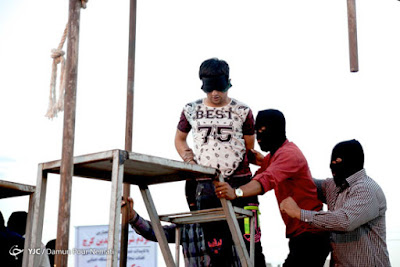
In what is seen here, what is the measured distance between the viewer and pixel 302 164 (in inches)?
133

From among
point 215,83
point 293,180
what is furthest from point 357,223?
point 215,83

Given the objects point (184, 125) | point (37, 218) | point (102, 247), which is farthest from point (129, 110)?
point (102, 247)

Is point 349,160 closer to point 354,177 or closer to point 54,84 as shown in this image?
point 354,177

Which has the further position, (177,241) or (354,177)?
(177,241)

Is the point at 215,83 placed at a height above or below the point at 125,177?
above

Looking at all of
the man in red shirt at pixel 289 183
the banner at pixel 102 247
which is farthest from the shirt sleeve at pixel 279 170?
the banner at pixel 102 247

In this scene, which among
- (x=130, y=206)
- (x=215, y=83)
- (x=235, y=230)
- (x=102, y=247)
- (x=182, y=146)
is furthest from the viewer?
(x=102, y=247)

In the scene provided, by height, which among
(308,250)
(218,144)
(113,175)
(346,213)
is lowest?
(308,250)

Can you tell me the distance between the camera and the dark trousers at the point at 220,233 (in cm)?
355

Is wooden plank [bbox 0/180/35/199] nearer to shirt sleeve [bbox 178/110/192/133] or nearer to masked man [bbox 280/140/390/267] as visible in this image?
shirt sleeve [bbox 178/110/192/133]

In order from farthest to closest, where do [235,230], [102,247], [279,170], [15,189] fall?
[102,247] < [279,170] < [15,189] < [235,230]

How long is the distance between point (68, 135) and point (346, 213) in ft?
5.37

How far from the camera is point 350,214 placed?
318cm

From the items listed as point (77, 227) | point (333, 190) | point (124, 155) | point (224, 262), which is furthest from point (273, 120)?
point (77, 227)
